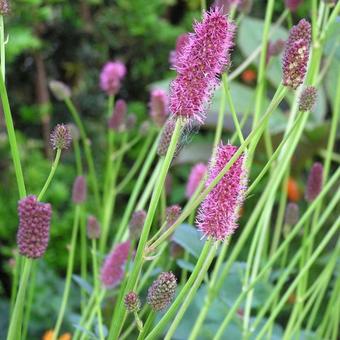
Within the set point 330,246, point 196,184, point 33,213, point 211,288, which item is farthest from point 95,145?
point 33,213

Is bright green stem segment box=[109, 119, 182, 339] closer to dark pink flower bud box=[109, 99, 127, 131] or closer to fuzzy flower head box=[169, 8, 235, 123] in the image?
fuzzy flower head box=[169, 8, 235, 123]

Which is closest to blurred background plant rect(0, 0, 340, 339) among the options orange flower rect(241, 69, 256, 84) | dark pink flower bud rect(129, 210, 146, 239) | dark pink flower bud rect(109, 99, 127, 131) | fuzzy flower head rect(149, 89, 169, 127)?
orange flower rect(241, 69, 256, 84)

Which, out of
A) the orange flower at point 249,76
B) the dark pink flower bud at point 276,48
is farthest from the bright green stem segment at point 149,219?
the orange flower at point 249,76

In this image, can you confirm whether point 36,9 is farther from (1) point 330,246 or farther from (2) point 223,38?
(2) point 223,38

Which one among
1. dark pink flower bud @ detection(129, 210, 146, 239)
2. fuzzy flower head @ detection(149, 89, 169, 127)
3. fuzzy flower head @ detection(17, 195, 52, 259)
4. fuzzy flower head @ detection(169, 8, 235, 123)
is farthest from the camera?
fuzzy flower head @ detection(149, 89, 169, 127)

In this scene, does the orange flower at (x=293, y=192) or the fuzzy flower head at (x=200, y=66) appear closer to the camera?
the fuzzy flower head at (x=200, y=66)

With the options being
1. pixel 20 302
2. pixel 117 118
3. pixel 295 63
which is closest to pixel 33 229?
pixel 20 302

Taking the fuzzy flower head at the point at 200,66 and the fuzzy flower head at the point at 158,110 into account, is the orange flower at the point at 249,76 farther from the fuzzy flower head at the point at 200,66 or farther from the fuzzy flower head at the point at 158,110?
the fuzzy flower head at the point at 200,66

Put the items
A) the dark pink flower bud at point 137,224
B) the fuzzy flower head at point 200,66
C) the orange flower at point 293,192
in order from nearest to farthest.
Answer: the fuzzy flower head at point 200,66 < the dark pink flower bud at point 137,224 < the orange flower at point 293,192
